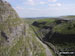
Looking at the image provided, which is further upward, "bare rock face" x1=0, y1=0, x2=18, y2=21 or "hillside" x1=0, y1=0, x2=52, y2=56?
"bare rock face" x1=0, y1=0, x2=18, y2=21

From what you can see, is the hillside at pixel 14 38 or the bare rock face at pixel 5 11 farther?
the bare rock face at pixel 5 11

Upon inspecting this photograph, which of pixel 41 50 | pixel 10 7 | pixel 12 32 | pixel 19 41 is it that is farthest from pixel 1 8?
pixel 41 50

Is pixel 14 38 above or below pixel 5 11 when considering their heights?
below

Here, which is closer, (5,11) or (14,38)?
(14,38)

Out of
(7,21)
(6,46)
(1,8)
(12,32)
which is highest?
(1,8)

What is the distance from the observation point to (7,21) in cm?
12756

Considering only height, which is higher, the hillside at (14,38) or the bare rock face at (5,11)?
the bare rock face at (5,11)

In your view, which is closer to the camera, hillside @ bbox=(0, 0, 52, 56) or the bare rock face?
hillside @ bbox=(0, 0, 52, 56)

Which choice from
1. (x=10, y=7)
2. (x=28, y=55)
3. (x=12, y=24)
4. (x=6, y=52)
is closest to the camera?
(x=6, y=52)

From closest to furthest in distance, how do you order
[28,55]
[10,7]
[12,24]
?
[28,55]
[12,24]
[10,7]

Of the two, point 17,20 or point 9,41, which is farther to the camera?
point 17,20

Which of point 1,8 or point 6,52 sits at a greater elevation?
point 1,8

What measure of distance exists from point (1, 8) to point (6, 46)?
3573cm

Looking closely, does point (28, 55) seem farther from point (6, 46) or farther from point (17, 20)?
point (17, 20)
